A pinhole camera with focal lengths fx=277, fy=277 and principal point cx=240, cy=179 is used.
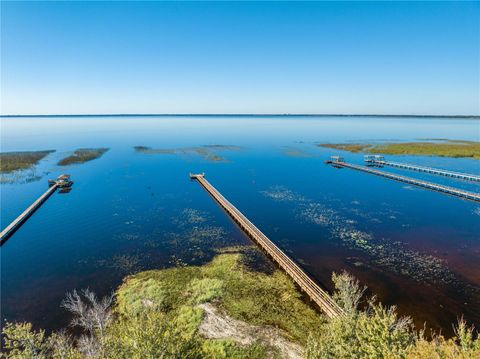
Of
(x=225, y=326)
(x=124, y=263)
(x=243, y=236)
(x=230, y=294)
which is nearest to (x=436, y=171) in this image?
(x=243, y=236)

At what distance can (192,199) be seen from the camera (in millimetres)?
78250

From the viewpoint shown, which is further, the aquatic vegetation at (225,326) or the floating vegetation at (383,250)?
the floating vegetation at (383,250)

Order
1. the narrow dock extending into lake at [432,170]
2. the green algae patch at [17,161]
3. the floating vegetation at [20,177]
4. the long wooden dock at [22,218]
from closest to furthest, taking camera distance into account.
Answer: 1. the long wooden dock at [22,218]
2. the floating vegetation at [20,177]
3. the narrow dock extending into lake at [432,170]
4. the green algae patch at [17,161]

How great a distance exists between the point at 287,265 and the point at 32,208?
205 ft

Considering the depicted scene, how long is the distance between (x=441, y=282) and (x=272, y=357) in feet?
102

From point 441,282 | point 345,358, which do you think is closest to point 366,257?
point 441,282

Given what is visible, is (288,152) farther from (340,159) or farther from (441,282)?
(441,282)

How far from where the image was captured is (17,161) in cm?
11538

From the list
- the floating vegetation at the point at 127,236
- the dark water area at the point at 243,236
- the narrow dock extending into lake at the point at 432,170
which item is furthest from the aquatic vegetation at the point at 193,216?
the narrow dock extending into lake at the point at 432,170

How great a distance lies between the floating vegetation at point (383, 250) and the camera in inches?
1704

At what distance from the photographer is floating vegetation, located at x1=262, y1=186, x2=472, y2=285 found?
4328 cm

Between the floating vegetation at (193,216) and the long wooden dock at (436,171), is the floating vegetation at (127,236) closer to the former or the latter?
the floating vegetation at (193,216)

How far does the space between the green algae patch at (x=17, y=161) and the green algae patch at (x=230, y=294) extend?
9546 cm

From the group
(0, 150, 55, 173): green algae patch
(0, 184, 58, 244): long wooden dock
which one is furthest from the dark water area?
(0, 150, 55, 173): green algae patch
